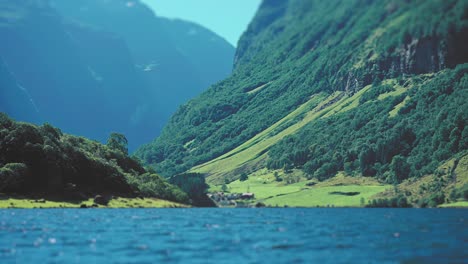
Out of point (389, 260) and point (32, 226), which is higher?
point (32, 226)

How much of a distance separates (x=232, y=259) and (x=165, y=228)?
50.8 meters

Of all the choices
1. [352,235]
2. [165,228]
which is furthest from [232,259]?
[165,228]

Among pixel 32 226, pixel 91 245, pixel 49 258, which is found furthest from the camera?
pixel 32 226

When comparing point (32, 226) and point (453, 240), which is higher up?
point (32, 226)

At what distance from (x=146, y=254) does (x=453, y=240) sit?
52117 millimetres

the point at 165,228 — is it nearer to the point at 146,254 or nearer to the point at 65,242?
the point at 65,242

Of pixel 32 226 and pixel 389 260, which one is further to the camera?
pixel 32 226

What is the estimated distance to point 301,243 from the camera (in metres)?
101

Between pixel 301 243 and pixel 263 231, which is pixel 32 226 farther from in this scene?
pixel 301 243

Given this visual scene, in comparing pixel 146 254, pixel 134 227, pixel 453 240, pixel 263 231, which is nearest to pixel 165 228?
pixel 134 227

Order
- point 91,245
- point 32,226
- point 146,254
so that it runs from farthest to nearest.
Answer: point 32,226, point 91,245, point 146,254

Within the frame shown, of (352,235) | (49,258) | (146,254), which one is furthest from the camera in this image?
(352,235)

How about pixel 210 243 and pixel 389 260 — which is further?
pixel 210 243

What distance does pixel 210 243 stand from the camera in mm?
99000
